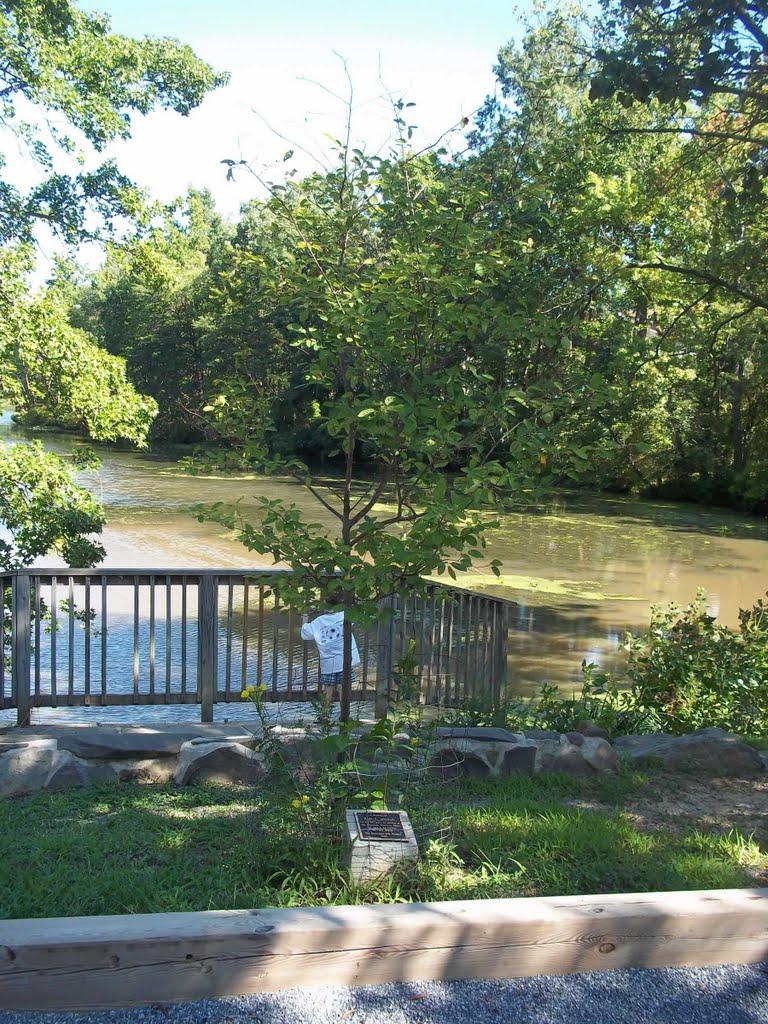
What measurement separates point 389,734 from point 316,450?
43464 mm

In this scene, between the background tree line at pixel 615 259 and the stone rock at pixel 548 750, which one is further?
the stone rock at pixel 548 750

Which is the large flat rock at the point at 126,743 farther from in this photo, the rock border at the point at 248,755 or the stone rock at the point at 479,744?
the stone rock at the point at 479,744

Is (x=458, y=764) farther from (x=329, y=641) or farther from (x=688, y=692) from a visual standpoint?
(x=688, y=692)

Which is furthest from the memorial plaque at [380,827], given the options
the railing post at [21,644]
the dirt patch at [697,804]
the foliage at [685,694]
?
the railing post at [21,644]

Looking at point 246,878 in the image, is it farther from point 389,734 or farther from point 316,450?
point 316,450

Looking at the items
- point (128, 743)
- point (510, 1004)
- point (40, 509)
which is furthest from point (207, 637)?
point (510, 1004)

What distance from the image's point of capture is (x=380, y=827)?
3449mm

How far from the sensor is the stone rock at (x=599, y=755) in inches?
200

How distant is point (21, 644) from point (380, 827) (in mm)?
3333

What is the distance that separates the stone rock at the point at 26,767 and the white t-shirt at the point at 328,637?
5.11ft

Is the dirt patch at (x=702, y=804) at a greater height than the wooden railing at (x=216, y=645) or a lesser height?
lesser

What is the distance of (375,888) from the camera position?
10.8 ft

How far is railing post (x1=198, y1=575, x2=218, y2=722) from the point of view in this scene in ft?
20.1

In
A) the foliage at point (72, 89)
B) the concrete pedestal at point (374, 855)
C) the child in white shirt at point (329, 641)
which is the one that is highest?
the foliage at point (72, 89)
